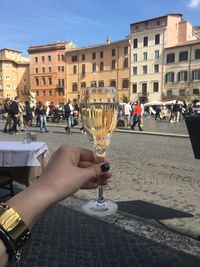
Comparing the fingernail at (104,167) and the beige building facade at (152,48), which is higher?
the beige building facade at (152,48)

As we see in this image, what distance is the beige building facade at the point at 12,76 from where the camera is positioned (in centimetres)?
8794

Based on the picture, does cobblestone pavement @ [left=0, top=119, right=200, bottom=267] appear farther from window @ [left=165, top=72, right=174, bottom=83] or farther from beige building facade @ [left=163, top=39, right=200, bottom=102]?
window @ [left=165, top=72, right=174, bottom=83]

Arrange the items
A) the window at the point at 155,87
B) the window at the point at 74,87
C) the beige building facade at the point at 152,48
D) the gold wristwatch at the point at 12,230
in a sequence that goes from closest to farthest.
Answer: the gold wristwatch at the point at 12,230
the beige building facade at the point at 152,48
the window at the point at 155,87
the window at the point at 74,87

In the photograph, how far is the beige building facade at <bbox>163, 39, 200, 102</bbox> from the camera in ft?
185

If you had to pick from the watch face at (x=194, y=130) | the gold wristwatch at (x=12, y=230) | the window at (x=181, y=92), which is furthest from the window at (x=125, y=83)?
the gold wristwatch at (x=12, y=230)

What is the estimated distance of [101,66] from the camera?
69938mm

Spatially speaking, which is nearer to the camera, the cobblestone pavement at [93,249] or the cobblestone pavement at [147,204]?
the cobblestone pavement at [93,249]

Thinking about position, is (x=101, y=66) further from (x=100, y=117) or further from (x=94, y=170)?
(x=94, y=170)

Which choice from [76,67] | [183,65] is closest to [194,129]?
[183,65]

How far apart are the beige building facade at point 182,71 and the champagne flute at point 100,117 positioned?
56.8 meters

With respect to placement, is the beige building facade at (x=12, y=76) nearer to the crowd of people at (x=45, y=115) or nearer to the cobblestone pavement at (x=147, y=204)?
the crowd of people at (x=45, y=115)

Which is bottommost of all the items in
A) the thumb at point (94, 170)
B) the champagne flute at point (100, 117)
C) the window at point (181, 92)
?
the thumb at point (94, 170)

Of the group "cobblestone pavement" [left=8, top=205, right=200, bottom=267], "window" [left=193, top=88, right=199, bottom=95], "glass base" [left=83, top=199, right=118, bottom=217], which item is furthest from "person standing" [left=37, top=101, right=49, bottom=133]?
"window" [left=193, top=88, right=199, bottom=95]

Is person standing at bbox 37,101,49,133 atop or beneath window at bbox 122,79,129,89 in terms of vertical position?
beneath
